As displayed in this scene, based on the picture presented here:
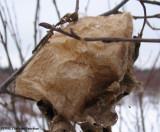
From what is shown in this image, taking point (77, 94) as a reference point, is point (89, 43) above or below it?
above

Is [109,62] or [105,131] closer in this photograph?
[109,62]

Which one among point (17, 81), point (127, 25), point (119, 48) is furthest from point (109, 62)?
point (17, 81)

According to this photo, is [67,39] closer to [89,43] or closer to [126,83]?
[89,43]

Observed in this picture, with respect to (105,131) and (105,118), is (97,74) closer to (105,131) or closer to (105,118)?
(105,118)

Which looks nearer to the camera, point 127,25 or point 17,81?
point 127,25

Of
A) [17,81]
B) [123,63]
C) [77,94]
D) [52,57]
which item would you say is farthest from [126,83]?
[17,81]

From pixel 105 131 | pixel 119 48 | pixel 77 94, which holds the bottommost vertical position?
pixel 105 131
